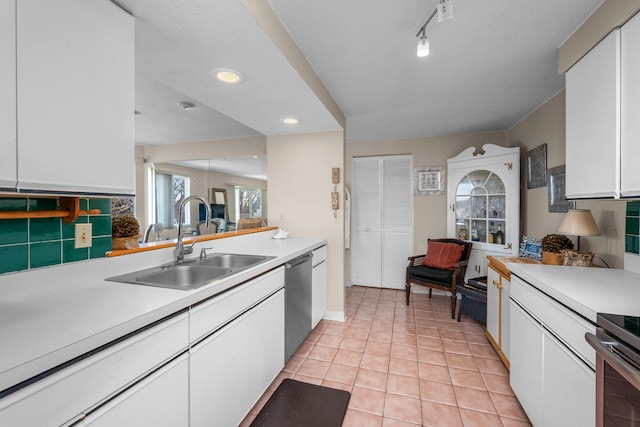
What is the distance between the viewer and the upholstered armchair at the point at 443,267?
3.24 m

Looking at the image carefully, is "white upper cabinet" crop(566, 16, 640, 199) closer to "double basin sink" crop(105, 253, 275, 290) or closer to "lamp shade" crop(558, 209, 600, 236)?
"lamp shade" crop(558, 209, 600, 236)

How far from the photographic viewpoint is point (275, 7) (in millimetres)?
1452

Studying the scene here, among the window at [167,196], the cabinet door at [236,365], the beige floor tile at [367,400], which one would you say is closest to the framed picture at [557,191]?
the beige floor tile at [367,400]

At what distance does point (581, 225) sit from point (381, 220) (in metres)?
2.64

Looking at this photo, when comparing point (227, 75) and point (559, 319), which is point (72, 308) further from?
point (559, 319)

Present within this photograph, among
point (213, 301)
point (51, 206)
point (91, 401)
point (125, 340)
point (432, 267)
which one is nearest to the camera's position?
point (91, 401)

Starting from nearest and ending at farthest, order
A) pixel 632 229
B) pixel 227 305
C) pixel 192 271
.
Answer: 1. pixel 227 305
2. pixel 632 229
3. pixel 192 271

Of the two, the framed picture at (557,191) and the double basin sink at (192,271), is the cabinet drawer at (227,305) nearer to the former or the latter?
the double basin sink at (192,271)

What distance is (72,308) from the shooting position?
0.97m

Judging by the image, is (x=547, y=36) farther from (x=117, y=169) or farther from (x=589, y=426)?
(x=117, y=169)

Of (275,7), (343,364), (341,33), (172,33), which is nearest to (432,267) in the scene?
(343,364)

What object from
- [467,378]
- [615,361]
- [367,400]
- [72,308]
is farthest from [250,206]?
[615,361]

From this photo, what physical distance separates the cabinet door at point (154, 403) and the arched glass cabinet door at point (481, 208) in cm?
359

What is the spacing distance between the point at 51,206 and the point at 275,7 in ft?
4.71
